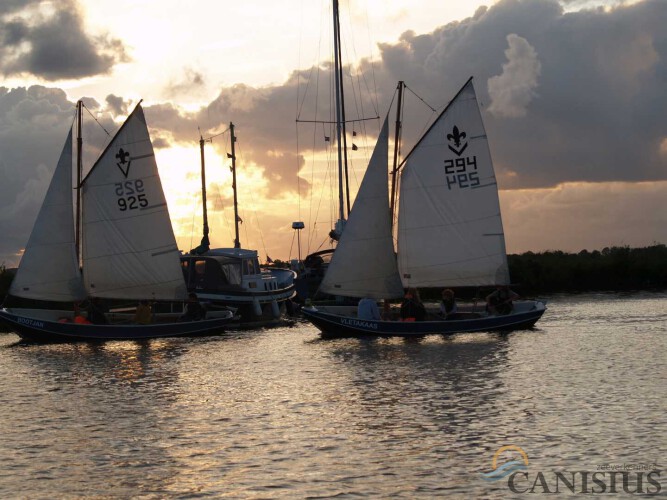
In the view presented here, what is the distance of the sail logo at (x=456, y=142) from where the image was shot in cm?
5009

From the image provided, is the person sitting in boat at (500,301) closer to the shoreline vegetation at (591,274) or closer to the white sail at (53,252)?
the white sail at (53,252)

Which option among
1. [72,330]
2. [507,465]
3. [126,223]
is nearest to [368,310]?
[126,223]

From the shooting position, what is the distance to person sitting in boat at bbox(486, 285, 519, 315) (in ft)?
166

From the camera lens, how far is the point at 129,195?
167ft

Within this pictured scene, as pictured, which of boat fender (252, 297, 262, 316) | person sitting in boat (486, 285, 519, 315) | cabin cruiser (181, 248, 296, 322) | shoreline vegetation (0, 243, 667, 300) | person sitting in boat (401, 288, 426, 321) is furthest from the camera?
shoreline vegetation (0, 243, 667, 300)

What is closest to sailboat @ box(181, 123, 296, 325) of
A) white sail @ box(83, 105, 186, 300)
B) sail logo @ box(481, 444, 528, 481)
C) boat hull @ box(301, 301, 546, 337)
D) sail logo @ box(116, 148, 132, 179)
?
white sail @ box(83, 105, 186, 300)

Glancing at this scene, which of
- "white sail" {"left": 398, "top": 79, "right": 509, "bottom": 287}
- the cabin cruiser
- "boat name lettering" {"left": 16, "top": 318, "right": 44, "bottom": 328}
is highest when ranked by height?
"white sail" {"left": 398, "top": 79, "right": 509, "bottom": 287}

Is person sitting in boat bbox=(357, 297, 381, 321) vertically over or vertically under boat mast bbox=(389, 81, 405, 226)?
under

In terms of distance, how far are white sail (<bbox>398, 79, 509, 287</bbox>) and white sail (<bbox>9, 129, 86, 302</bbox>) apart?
16.1 meters

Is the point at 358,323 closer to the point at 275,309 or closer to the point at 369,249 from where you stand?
the point at 369,249

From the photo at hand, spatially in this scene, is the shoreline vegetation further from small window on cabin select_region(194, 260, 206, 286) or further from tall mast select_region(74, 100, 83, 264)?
tall mast select_region(74, 100, 83, 264)

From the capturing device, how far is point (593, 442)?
21.5 metres

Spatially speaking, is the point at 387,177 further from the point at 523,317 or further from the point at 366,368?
the point at 366,368

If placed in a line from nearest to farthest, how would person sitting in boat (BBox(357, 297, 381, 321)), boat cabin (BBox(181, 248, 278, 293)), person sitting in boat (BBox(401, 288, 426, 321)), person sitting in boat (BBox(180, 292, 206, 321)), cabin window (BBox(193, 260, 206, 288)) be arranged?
person sitting in boat (BBox(401, 288, 426, 321)) < person sitting in boat (BBox(357, 297, 381, 321)) < person sitting in boat (BBox(180, 292, 206, 321)) < cabin window (BBox(193, 260, 206, 288)) < boat cabin (BBox(181, 248, 278, 293))
